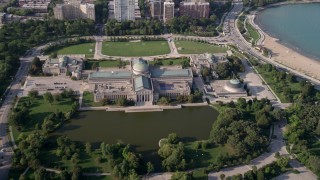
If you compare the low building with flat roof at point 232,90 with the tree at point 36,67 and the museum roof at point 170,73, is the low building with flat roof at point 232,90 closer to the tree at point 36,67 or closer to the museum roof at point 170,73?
the museum roof at point 170,73

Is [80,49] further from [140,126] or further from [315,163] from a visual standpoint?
[315,163]

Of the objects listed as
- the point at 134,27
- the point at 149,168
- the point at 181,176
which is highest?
the point at 134,27

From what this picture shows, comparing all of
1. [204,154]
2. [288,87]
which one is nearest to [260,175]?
[204,154]

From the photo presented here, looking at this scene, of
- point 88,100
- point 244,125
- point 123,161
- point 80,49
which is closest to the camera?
point 123,161

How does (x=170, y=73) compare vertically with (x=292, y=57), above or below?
below

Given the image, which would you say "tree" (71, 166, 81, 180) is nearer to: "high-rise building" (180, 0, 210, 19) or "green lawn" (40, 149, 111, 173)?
"green lawn" (40, 149, 111, 173)

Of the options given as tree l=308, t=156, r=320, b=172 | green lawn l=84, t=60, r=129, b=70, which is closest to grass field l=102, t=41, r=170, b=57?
green lawn l=84, t=60, r=129, b=70

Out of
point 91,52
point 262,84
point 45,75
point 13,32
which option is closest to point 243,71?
point 262,84
